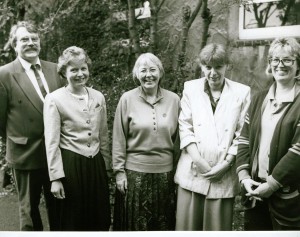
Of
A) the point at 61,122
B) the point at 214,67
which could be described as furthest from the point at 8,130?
the point at 214,67

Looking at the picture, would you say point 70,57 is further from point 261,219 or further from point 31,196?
point 261,219

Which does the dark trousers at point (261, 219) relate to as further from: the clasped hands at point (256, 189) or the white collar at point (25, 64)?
the white collar at point (25, 64)

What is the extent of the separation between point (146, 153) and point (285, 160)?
1.78 ft

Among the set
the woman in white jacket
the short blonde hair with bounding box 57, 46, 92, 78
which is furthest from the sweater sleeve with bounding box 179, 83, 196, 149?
the short blonde hair with bounding box 57, 46, 92, 78

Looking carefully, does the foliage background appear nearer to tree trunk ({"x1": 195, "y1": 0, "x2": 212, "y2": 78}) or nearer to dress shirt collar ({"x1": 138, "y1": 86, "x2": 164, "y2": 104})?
tree trunk ({"x1": 195, "y1": 0, "x2": 212, "y2": 78})

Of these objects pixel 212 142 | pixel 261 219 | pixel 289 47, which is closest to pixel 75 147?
pixel 212 142

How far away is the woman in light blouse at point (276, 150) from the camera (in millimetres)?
1465

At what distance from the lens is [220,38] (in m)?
2.16

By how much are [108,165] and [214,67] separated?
0.60m

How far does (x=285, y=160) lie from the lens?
146cm

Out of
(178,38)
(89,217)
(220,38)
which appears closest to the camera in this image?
(89,217)

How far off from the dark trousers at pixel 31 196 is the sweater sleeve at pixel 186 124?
0.59 m
